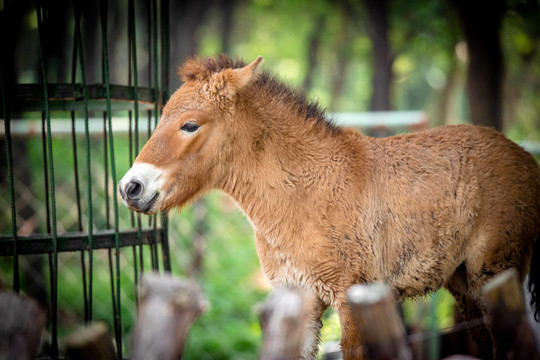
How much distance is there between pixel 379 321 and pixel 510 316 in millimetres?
657

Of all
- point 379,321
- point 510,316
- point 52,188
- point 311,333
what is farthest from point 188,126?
point 510,316

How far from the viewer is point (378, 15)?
10.2m

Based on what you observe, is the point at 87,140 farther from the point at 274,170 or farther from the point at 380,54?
the point at 380,54

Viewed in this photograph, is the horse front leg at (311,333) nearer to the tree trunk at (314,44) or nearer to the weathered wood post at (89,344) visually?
the weathered wood post at (89,344)

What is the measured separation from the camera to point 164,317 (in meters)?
1.87

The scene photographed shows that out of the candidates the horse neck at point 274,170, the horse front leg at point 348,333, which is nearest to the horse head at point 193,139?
the horse neck at point 274,170

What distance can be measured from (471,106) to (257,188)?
4131mm

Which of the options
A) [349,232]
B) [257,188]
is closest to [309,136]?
[257,188]

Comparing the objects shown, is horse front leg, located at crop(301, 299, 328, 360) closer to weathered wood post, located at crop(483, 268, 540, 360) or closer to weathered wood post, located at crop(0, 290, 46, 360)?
weathered wood post, located at crop(483, 268, 540, 360)

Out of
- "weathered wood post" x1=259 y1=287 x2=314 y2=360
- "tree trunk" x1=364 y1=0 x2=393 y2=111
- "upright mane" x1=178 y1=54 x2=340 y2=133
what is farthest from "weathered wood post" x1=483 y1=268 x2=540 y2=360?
"tree trunk" x1=364 y1=0 x2=393 y2=111

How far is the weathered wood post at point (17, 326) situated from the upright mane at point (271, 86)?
2160 mm

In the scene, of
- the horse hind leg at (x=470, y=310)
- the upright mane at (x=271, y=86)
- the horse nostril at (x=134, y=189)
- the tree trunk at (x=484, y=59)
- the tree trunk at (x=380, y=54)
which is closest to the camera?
the horse nostril at (x=134, y=189)

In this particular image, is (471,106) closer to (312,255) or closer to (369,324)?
(312,255)

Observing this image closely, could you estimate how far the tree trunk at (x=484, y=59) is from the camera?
6367 mm
